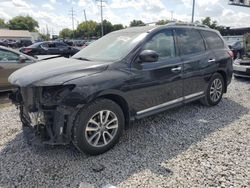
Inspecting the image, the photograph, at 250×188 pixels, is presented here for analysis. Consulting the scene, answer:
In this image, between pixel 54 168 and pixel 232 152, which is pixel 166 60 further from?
pixel 54 168

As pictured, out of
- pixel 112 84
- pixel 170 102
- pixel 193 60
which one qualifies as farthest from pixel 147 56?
pixel 193 60

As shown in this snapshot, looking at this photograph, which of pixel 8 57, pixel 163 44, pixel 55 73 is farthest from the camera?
pixel 8 57

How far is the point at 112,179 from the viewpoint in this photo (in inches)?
116

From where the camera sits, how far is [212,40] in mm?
5438

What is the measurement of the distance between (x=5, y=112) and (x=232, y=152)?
14.6 feet

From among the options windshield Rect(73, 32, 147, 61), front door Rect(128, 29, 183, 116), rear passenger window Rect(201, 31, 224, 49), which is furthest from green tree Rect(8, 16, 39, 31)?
front door Rect(128, 29, 183, 116)

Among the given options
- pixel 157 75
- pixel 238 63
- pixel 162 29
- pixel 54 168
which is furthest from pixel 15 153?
pixel 238 63

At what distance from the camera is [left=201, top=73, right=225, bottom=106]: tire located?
17.5 ft

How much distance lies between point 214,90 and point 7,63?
5231 millimetres

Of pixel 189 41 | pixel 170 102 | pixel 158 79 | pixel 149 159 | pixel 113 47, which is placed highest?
pixel 189 41

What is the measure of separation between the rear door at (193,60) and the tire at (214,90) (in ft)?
0.77

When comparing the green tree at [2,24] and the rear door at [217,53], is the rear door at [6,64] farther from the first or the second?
the green tree at [2,24]

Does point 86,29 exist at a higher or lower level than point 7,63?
higher

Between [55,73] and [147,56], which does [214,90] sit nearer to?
[147,56]
